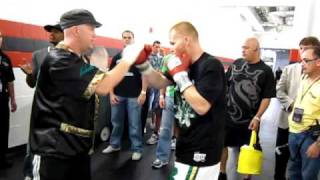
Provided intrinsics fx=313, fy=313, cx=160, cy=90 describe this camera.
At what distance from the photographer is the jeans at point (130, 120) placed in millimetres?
4148

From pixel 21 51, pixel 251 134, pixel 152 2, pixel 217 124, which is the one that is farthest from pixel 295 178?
pixel 152 2

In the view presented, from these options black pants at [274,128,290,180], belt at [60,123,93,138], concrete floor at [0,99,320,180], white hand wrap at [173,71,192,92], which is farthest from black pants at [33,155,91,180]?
black pants at [274,128,290,180]

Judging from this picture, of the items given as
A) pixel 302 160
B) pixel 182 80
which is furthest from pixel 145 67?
pixel 302 160

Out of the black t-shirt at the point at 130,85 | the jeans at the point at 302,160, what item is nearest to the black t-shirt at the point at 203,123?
the jeans at the point at 302,160

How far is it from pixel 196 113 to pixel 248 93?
4.58 ft

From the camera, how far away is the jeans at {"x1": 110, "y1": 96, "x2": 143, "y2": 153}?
4.15 meters

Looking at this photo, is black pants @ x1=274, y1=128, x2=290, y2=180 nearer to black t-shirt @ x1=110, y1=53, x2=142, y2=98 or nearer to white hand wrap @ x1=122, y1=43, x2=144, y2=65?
black t-shirt @ x1=110, y1=53, x2=142, y2=98

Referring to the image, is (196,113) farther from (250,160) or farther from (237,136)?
(237,136)

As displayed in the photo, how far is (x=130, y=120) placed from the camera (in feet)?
13.7

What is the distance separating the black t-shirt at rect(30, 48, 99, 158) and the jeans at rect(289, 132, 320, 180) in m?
1.76

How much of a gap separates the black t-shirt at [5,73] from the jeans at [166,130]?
1809 millimetres

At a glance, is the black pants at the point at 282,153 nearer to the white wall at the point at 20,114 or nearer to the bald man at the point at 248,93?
the bald man at the point at 248,93

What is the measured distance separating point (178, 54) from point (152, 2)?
16.3ft

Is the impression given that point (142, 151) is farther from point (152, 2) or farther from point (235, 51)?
point (235, 51)
